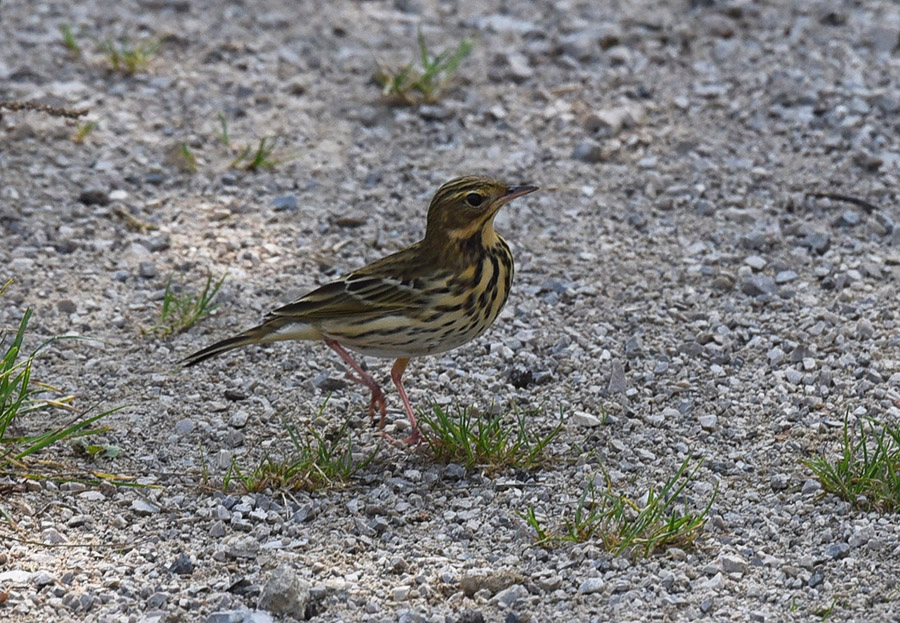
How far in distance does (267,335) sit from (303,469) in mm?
692

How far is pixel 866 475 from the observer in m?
5.45

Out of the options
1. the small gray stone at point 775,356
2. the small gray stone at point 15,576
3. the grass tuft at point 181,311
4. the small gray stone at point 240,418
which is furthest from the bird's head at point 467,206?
the small gray stone at point 15,576

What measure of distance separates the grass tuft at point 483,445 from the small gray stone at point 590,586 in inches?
35.0

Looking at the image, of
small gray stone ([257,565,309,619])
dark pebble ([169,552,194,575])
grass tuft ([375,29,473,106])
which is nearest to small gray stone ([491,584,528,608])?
small gray stone ([257,565,309,619])

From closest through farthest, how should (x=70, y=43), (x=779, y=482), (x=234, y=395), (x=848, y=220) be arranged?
(x=779, y=482), (x=234, y=395), (x=848, y=220), (x=70, y=43)

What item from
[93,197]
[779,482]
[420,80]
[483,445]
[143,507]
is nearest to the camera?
[143,507]

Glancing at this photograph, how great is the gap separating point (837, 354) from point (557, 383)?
1.39m

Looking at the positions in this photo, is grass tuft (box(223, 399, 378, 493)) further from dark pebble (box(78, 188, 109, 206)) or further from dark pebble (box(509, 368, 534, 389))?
dark pebble (box(78, 188, 109, 206))

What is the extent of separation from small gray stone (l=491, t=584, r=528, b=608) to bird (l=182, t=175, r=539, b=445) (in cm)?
114

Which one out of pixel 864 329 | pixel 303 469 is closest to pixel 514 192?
pixel 303 469

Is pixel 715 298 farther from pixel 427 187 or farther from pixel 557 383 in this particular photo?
pixel 427 187

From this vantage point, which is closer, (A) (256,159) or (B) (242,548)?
(B) (242,548)

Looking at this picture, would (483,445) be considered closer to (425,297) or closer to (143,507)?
(425,297)

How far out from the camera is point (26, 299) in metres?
7.10
